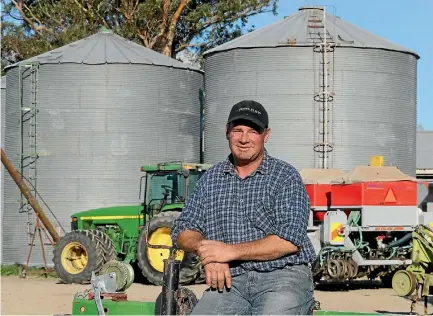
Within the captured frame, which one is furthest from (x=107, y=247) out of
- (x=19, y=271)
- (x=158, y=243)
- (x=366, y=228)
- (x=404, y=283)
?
(x=404, y=283)

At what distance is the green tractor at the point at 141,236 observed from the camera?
16266mm

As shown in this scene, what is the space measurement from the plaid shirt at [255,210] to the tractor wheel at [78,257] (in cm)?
1258

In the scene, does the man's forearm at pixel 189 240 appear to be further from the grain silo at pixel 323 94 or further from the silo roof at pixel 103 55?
the silo roof at pixel 103 55

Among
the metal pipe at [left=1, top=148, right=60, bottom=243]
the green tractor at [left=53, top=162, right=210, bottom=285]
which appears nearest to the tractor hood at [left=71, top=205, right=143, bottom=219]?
the green tractor at [left=53, top=162, right=210, bottom=285]

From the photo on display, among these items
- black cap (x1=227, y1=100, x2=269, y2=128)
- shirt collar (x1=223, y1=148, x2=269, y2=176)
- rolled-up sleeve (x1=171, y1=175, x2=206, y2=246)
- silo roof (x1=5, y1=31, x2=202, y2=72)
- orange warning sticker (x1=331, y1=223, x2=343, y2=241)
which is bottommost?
orange warning sticker (x1=331, y1=223, x2=343, y2=241)

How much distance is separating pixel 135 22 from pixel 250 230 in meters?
29.0

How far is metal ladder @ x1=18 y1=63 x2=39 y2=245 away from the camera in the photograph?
2039 centimetres

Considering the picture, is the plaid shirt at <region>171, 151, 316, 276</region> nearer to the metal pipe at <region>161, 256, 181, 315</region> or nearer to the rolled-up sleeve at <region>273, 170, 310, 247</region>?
the rolled-up sleeve at <region>273, 170, 310, 247</region>

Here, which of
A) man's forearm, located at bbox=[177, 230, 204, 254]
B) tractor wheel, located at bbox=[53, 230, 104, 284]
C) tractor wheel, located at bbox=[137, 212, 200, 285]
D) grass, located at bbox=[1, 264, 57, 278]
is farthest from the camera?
grass, located at bbox=[1, 264, 57, 278]

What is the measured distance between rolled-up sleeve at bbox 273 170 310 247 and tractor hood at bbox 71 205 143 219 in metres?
13.5

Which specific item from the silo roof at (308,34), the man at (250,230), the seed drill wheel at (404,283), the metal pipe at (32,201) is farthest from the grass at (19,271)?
the man at (250,230)

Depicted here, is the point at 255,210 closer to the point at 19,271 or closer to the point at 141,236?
the point at 141,236

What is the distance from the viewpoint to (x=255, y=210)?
4.14 m

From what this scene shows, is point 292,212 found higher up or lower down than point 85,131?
lower down
